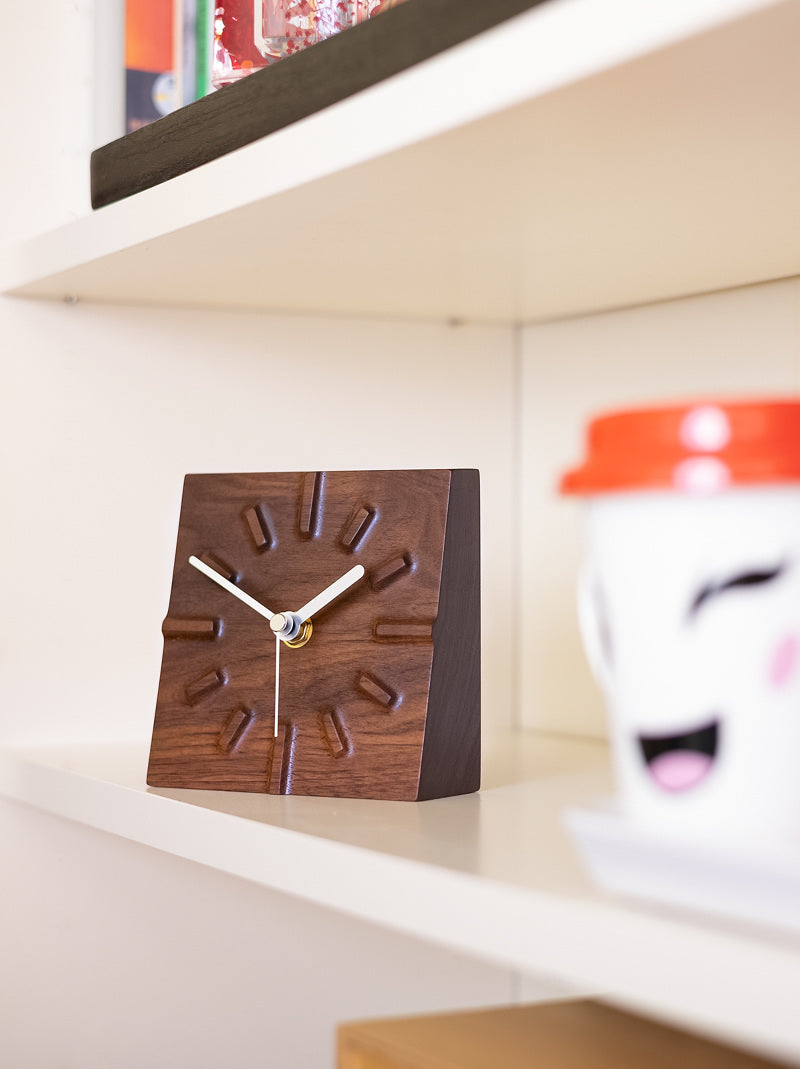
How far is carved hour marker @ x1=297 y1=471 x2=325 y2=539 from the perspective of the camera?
2.80ft

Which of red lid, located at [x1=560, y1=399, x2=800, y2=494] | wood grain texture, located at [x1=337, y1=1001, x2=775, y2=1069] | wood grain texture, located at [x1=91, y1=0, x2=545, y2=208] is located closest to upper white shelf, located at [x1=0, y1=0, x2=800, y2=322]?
wood grain texture, located at [x1=91, y1=0, x2=545, y2=208]

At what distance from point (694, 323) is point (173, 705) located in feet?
1.69

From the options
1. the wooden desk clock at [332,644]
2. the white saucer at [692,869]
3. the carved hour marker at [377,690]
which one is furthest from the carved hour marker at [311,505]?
the white saucer at [692,869]

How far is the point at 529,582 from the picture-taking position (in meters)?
1.26

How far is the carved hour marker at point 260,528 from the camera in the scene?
34.2 inches

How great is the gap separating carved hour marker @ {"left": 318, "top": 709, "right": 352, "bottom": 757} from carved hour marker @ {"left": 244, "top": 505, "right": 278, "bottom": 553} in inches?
4.7

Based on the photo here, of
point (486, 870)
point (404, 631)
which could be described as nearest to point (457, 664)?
point (404, 631)

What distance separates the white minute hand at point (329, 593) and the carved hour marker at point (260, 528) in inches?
2.4

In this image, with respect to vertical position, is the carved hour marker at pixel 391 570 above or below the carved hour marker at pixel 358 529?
below

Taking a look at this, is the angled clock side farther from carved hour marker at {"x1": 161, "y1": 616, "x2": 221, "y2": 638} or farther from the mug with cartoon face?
the mug with cartoon face

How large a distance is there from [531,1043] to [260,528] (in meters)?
0.36

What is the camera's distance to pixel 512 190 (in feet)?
2.27

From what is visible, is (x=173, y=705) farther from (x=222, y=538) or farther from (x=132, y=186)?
(x=132, y=186)

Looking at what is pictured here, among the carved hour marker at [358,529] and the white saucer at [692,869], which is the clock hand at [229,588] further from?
the white saucer at [692,869]
